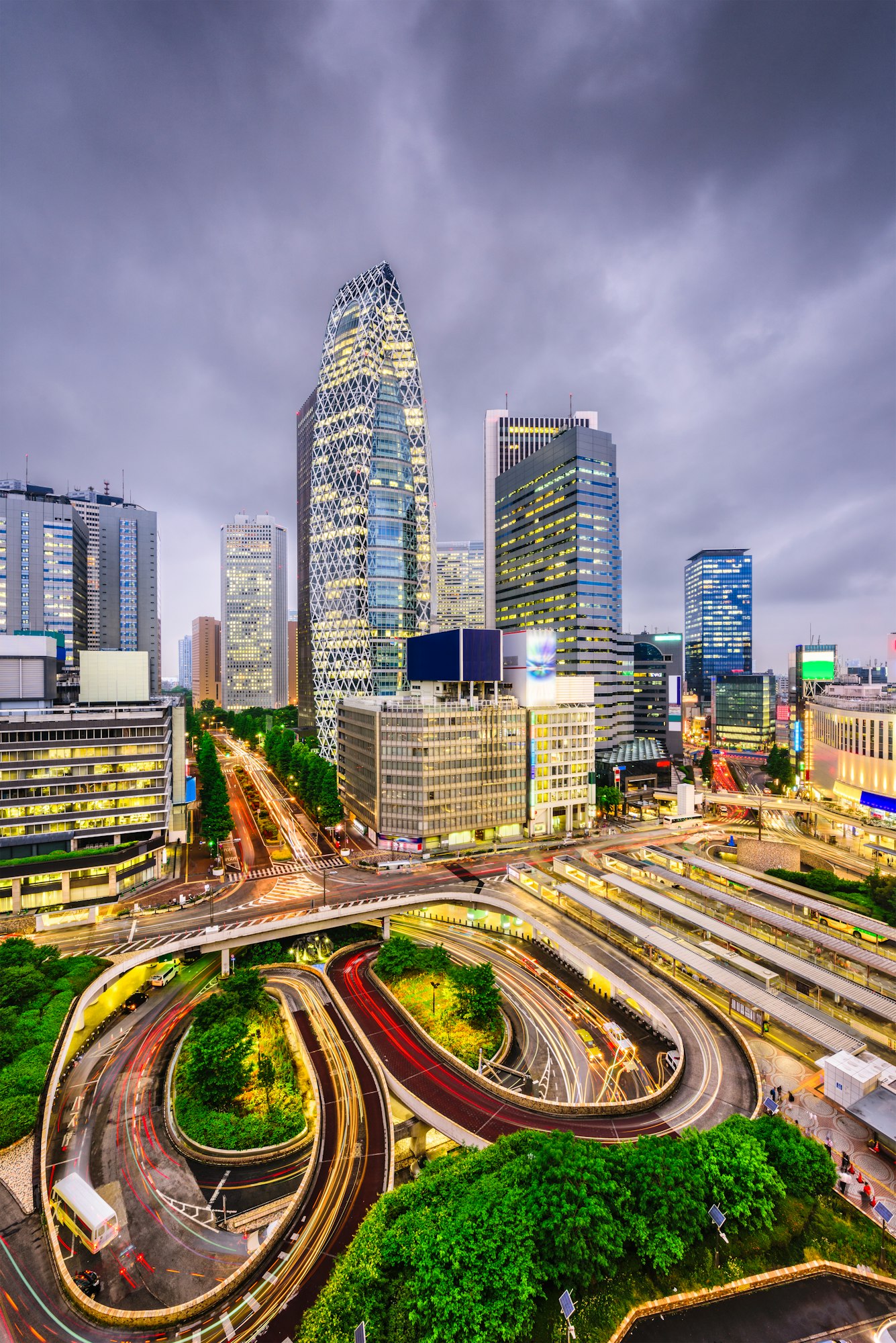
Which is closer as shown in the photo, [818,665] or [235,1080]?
[235,1080]

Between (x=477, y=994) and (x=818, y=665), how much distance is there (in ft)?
544

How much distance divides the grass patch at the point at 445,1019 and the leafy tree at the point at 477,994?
105cm

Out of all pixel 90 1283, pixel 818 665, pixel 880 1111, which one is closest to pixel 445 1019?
pixel 90 1283

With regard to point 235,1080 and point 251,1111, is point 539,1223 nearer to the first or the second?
point 251,1111

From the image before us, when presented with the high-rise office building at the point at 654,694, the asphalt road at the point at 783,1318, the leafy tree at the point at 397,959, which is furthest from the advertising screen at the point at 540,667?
the asphalt road at the point at 783,1318

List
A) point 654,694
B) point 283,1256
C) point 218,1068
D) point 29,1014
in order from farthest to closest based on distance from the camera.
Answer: point 654,694 < point 29,1014 < point 218,1068 < point 283,1256

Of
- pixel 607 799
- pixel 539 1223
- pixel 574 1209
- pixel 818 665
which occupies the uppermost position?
pixel 818 665

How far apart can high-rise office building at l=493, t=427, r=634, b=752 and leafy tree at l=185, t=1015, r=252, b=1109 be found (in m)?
116

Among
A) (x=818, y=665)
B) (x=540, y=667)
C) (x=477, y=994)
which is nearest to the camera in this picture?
(x=477, y=994)

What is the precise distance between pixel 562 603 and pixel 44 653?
122m

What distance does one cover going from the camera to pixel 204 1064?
46.0 metres

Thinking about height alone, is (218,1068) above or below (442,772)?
below

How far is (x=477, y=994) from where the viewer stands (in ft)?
177

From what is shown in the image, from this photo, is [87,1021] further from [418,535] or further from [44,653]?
[418,535]
